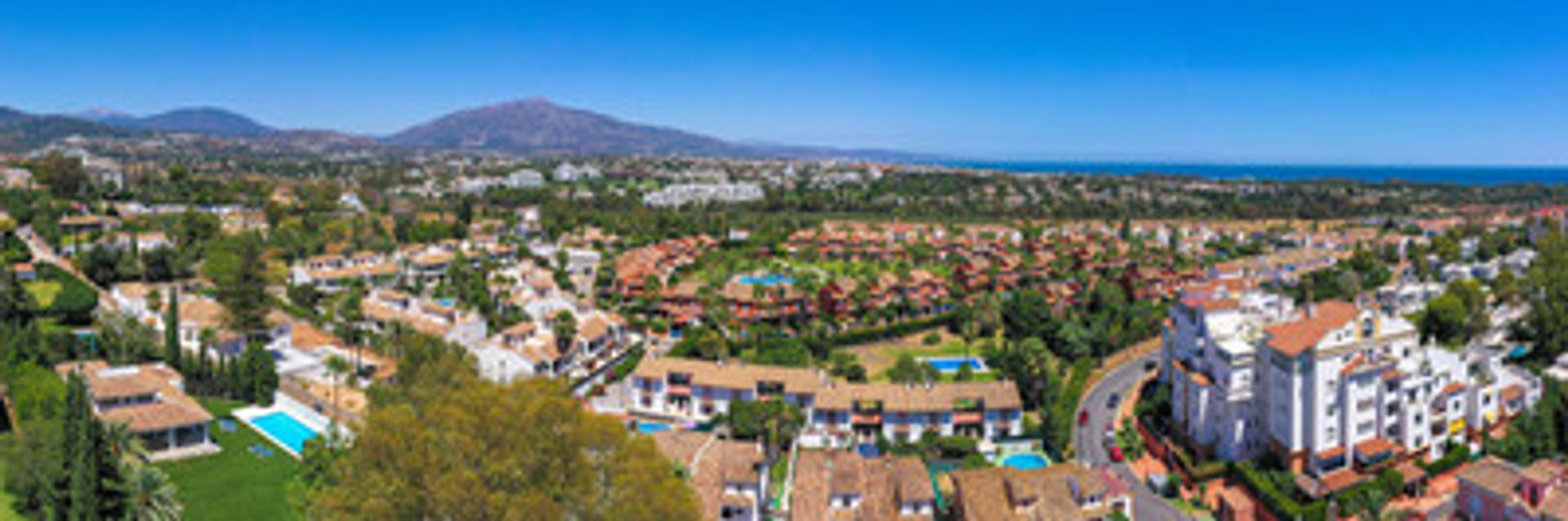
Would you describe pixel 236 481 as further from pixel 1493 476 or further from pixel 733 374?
pixel 1493 476

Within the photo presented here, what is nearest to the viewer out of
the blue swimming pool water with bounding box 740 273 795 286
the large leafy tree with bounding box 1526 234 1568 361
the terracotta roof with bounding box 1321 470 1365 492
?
the terracotta roof with bounding box 1321 470 1365 492

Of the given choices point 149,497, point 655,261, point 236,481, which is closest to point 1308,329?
point 149,497

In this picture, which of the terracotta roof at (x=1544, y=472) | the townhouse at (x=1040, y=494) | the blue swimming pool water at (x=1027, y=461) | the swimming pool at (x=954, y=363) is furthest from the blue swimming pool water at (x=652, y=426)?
the terracotta roof at (x=1544, y=472)

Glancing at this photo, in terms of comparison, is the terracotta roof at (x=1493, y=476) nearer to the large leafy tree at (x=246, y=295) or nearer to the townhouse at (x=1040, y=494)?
the townhouse at (x=1040, y=494)

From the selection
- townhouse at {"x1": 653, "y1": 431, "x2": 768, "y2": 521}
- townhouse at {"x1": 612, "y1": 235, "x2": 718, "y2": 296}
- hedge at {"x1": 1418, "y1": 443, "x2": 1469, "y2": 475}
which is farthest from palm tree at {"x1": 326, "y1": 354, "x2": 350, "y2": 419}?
hedge at {"x1": 1418, "y1": 443, "x2": 1469, "y2": 475}

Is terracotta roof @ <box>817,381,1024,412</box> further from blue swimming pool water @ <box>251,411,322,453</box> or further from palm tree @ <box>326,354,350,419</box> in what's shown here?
palm tree @ <box>326,354,350,419</box>

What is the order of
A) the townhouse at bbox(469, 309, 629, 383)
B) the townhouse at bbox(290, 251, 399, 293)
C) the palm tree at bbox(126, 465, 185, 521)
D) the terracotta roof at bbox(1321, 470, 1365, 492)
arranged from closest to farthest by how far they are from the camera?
the palm tree at bbox(126, 465, 185, 521)
the terracotta roof at bbox(1321, 470, 1365, 492)
the townhouse at bbox(469, 309, 629, 383)
the townhouse at bbox(290, 251, 399, 293)
